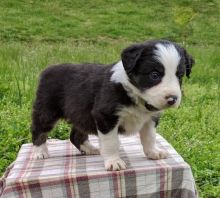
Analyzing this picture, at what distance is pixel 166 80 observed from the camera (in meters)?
3.92

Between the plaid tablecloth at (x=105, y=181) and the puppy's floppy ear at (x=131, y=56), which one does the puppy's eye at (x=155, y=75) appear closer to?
the puppy's floppy ear at (x=131, y=56)

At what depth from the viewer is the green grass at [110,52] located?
6.39 metres

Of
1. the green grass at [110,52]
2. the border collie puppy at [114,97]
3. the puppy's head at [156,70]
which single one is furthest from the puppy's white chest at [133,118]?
the green grass at [110,52]

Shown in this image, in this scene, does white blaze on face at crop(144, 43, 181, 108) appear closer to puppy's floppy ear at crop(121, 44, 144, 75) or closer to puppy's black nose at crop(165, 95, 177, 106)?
puppy's black nose at crop(165, 95, 177, 106)

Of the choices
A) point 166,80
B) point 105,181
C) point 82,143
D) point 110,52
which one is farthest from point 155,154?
point 110,52

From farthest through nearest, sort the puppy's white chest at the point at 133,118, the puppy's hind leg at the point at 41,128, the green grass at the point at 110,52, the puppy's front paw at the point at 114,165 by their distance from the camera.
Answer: the green grass at the point at 110,52
the puppy's hind leg at the point at 41,128
the puppy's front paw at the point at 114,165
the puppy's white chest at the point at 133,118

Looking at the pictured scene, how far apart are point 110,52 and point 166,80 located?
896 cm

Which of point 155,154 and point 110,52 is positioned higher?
point 155,154

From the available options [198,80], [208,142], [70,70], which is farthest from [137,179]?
[198,80]

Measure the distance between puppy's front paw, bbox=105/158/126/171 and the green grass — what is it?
4.08 feet

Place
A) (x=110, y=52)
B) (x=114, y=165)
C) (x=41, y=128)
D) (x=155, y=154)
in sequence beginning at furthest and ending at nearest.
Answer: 1. (x=110, y=52)
2. (x=41, y=128)
3. (x=155, y=154)
4. (x=114, y=165)

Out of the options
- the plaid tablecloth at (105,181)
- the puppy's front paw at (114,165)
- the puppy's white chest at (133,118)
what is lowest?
the plaid tablecloth at (105,181)

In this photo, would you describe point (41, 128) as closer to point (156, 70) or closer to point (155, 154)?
point (155, 154)

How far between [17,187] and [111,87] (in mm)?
1054
